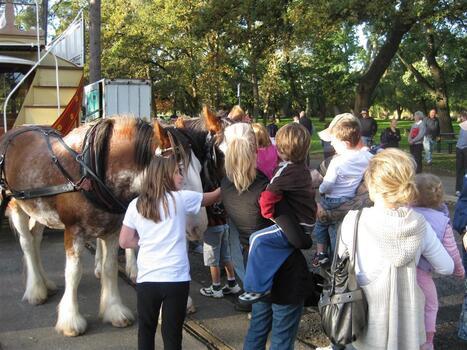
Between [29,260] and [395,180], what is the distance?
376 cm

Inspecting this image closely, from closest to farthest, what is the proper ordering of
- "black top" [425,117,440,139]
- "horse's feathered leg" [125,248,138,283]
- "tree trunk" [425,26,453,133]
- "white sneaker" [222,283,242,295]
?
"white sneaker" [222,283,242,295] → "horse's feathered leg" [125,248,138,283] → "black top" [425,117,440,139] → "tree trunk" [425,26,453,133]

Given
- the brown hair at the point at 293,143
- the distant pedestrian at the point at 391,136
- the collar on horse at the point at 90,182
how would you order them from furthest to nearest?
the distant pedestrian at the point at 391,136 → the collar on horse at the point at 90,182 → the brown hair at the point at 293,143

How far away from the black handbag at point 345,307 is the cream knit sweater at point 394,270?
0.06 meters

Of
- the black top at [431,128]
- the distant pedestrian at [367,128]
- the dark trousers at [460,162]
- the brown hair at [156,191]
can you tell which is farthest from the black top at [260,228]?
the black top at [431,128]

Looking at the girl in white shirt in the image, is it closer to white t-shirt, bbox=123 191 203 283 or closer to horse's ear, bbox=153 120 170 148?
white t-shirt, bbox=123 191 203 283

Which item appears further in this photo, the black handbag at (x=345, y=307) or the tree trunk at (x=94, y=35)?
the tree trunk at (x=94, y=35)

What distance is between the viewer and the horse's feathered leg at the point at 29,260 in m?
4.72

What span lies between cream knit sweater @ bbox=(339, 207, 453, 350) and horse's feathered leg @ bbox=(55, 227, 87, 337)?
2316 millimetres

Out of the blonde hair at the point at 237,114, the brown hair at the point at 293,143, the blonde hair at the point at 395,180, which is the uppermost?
the blonde hair at the point at 237,114

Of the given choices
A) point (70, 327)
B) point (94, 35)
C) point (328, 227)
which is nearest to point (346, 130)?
point (328, 227)

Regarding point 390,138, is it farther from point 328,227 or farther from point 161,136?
Result: point 161,136

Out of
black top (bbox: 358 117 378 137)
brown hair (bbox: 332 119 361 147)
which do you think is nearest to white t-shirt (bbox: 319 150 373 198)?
brown hair (bbox: 332 119 361 147)

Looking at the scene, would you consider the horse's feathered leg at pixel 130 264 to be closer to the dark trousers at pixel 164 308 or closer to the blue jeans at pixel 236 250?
the blue jeans at pixel 236 250

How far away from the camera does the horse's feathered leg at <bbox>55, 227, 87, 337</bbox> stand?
13.0 ft
